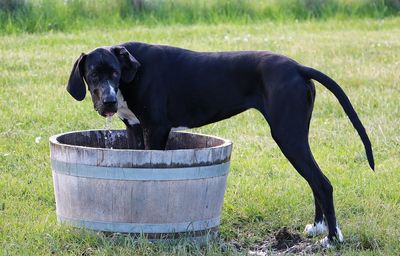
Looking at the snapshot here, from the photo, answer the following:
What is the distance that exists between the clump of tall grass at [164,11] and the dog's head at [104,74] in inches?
332

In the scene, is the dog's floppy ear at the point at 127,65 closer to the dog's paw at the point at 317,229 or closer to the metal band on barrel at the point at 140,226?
the metal band on barrel at the point at 140,226

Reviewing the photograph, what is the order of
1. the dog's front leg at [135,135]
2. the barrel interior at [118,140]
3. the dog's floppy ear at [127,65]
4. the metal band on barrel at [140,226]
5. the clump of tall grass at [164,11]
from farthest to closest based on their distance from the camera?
the clump of tall grass at [164,11], the barrel interior at [118,140], the dog's front leg at [135,135], the dog's floppy ear at [127,65], the metal band on barrel at [140,226]

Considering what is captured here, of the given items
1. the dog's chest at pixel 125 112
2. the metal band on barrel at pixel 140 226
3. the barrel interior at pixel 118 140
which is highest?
Result: the dog's chest at pixel 125 112

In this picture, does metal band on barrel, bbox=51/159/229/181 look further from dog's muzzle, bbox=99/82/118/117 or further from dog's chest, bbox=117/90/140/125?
dog's chest, bbox=117/90/140/125

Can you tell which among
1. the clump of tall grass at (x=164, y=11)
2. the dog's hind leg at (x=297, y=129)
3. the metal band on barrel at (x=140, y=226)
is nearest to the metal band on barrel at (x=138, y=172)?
the metal band on barrel at (x=140, y=226)

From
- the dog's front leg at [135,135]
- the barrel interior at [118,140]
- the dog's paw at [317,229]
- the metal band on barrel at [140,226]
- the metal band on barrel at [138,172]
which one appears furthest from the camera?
the barrel interior at [118,140]

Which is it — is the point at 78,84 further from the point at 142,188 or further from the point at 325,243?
the point at 325,243

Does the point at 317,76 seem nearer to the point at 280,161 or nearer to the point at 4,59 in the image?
the point at 280,161

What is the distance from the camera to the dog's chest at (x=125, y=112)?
5.92m

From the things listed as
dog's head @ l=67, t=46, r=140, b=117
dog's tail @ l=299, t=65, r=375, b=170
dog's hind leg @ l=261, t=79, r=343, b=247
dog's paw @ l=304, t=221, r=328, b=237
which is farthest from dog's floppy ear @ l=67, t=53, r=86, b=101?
dog's paw @ l=304, t=221, r=328, b=237

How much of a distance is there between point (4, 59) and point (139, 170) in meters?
7.03

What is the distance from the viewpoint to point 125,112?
6.03 metres

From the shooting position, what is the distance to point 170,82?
595 cm

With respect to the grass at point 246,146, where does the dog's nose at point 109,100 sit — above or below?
above
